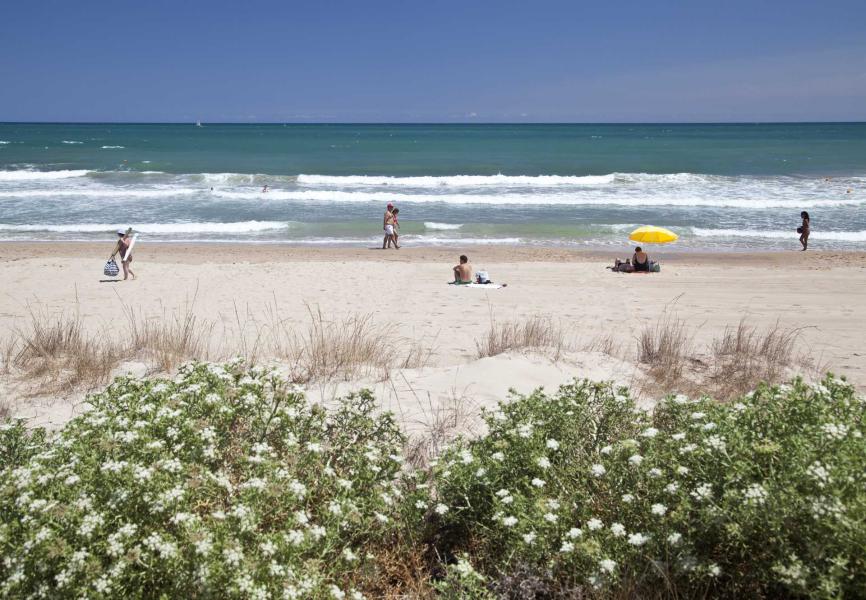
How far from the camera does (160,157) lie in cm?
5578

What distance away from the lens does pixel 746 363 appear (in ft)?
24.2

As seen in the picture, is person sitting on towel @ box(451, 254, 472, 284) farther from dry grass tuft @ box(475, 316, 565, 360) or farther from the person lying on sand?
dry grass tuft @ box(475, 316, 565, 360)

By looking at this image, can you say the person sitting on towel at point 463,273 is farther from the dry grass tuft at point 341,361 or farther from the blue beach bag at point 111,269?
the blue beach bag at point 111,269

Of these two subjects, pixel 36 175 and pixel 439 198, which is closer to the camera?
pixel 439 198

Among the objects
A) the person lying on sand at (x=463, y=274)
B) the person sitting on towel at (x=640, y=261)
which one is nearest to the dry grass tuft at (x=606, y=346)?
the person lying on sand at (x=463, y=274)

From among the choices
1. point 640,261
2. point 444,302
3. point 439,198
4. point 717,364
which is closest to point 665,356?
point 717,364

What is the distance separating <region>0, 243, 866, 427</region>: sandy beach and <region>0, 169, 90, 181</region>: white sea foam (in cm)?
2494

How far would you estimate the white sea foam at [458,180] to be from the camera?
3950 centimetres

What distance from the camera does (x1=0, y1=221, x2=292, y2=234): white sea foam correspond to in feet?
76.5

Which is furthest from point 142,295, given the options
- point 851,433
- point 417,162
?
point 417,162

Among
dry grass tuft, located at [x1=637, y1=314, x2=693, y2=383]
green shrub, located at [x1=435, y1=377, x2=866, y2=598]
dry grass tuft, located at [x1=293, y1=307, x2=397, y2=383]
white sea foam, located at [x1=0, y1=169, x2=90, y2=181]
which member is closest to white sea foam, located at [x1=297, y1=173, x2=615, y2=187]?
white sea foam, located at [x1=0, y1=169, x2=90, y2=181]

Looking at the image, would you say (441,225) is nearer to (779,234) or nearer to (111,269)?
(779,234)

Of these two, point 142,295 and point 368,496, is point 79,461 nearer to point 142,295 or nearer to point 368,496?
point 368,496

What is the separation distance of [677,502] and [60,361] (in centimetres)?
631
